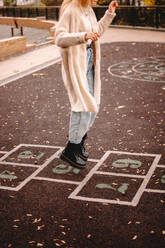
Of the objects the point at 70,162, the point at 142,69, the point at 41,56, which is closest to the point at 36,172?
the point at 70,162

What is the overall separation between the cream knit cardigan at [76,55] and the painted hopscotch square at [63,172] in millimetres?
785

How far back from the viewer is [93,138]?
587cm

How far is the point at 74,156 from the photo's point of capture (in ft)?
15.9

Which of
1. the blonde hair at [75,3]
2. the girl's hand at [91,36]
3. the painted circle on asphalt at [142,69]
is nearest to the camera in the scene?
the girl's hand at [91,36]

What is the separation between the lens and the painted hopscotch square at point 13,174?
15.3ft

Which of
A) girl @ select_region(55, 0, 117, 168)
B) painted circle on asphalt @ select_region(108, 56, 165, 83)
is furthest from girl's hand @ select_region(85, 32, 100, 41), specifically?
painted circle on asphalt @ select_region(108, 56, 165, 83)

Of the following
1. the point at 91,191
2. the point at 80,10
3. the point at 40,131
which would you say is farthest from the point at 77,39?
the point at 40,131

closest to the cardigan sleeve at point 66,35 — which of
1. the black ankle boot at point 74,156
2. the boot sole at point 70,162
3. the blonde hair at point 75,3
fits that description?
the blonde hair at point 75,3

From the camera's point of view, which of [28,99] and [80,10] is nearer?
[80,10]

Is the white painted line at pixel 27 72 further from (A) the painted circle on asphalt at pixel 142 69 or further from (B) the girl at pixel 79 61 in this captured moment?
(B) the girl at pixel 79 61

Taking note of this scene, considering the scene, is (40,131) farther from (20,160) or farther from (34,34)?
(34,34)

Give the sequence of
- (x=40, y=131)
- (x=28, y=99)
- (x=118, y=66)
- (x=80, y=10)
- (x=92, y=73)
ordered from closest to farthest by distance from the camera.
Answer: (x=80, y=10), (x=92, y=73), (x=40, y=131), (x=28, y=99), (x=118, y=66)

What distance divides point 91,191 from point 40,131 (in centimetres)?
212

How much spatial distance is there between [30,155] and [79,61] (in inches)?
63.7
